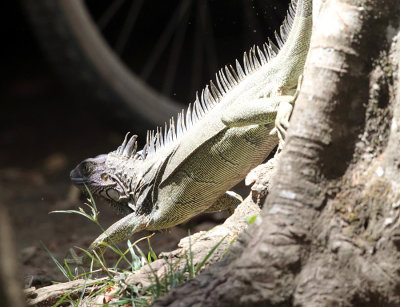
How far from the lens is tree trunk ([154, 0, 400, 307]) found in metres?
2.50

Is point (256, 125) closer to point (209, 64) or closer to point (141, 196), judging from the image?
point (141, 196)

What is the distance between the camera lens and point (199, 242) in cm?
341

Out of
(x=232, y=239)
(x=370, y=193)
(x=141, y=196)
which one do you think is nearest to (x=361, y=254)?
(x=370, y=193)

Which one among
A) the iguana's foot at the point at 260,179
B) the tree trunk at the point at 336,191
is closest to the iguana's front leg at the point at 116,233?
the iguana's foot at the point at 260,179

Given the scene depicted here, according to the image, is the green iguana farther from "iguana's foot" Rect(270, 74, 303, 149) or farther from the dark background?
the dark background

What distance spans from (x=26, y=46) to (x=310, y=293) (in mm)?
9280

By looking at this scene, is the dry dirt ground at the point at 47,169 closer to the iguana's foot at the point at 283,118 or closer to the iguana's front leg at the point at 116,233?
the iguana's front leg at the point at 116,233

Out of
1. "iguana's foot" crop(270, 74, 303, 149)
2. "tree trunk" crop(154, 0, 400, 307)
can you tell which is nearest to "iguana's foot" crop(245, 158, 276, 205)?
"iguana's foot" crop(270, 74, 303, 149)

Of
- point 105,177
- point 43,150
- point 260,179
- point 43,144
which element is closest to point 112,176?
point 105,177

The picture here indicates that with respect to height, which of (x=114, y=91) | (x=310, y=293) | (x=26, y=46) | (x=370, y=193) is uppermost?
(x=26, y=46)

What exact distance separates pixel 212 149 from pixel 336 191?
1381 mm

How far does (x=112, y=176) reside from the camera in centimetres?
455

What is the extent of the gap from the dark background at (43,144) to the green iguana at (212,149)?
11.2 inches

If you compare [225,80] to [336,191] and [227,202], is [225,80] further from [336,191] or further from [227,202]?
[336,191]
